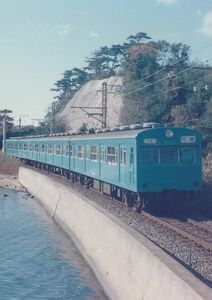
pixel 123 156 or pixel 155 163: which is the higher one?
pixel 123 156

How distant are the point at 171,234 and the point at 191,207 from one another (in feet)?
15.9

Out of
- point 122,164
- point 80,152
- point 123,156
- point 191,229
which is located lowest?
point 191,229

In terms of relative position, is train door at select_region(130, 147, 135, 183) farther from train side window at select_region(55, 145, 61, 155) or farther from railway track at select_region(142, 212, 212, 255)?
train side window at select_region(55, 145, 61, 155)

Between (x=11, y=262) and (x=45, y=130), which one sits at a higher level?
(x=45, y=130)

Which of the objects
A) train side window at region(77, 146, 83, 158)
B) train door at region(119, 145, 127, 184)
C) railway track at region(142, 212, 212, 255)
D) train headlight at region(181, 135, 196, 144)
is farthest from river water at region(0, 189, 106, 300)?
train headlight at region(181, 135, 196, 144)

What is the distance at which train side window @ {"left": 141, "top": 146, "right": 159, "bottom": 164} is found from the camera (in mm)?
18719

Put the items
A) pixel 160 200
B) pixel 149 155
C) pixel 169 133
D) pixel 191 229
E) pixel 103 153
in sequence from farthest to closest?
pixel 103 153, pixel 160 200, pixel 169 133, pixel 149 155, pixel 191 229

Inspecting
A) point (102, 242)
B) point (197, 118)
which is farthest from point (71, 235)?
point (197, 118)

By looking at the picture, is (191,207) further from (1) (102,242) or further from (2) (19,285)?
(2) (19,285)

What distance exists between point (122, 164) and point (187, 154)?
2259mm

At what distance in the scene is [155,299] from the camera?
9555mm

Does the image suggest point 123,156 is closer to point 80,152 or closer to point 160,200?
point 160,200

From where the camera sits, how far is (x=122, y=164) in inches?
794

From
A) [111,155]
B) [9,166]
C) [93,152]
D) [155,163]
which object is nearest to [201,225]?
[155,163]
